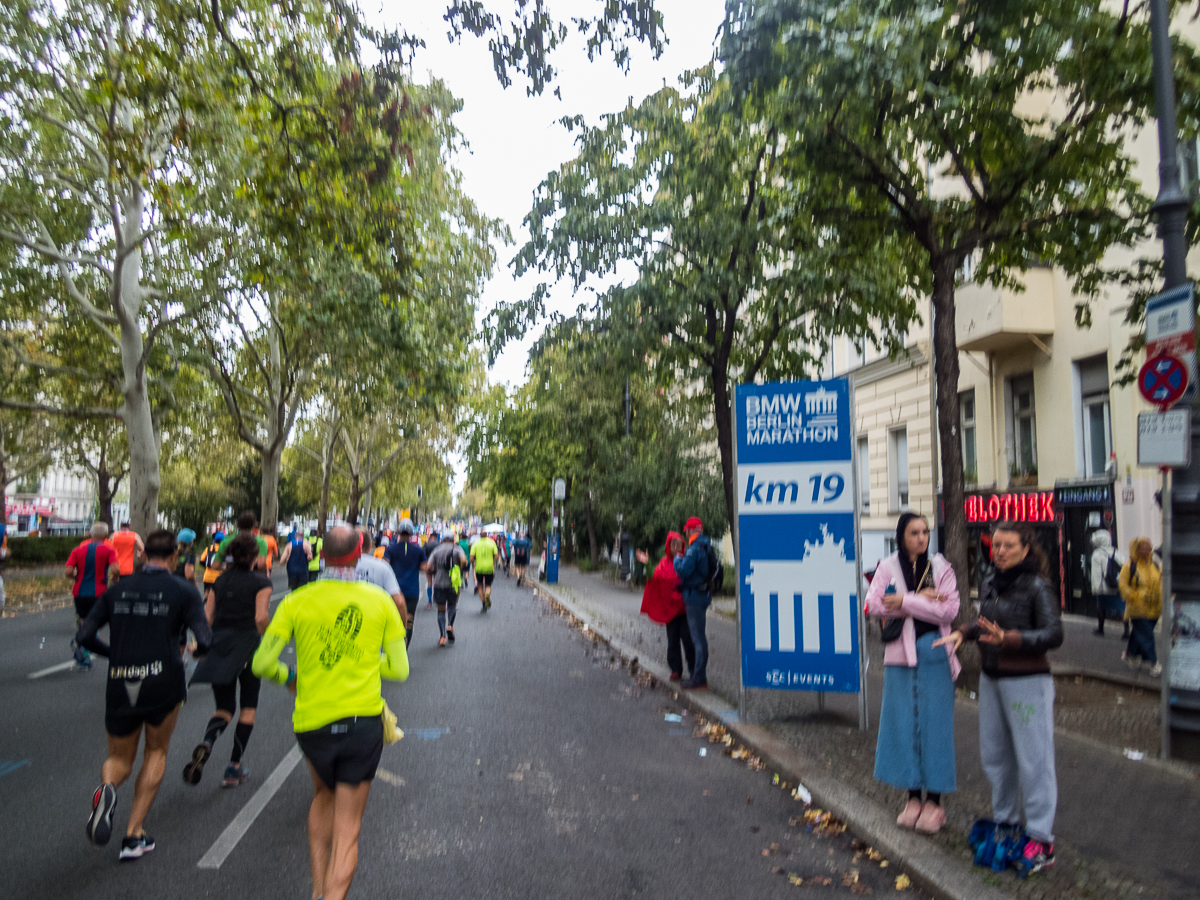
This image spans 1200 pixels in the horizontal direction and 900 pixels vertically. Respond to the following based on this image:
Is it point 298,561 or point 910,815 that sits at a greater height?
point 298,561

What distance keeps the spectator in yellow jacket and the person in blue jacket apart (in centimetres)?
497

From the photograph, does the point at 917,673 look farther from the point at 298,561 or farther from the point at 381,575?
the point at 298,561

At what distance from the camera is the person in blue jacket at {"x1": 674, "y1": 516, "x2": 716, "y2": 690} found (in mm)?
9836

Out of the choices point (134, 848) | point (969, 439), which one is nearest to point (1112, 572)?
point (969, 439)

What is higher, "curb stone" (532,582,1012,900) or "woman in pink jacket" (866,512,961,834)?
"woman in pink jacket" (866,512,961,834)

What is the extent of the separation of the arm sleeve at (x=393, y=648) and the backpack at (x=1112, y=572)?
12.6 m

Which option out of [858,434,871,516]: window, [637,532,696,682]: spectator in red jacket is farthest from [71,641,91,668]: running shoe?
[858,434,871,516]: window

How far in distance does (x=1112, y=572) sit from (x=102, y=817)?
13.5 metres

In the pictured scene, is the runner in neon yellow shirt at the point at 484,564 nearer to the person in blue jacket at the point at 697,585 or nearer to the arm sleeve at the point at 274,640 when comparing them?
the person in blue jacket at the point at 697,585

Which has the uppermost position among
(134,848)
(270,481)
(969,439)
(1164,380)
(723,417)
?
(969,439)

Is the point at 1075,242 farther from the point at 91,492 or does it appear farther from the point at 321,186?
the point at 91,492

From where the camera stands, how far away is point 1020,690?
4.68 meters

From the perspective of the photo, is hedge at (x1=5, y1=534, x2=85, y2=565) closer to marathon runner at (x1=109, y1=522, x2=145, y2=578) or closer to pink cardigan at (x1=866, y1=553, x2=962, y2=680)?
marathon runner at (x1=109, y1=522, x2=145, y2=578)

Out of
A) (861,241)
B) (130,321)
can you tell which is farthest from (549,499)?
(861,241)
